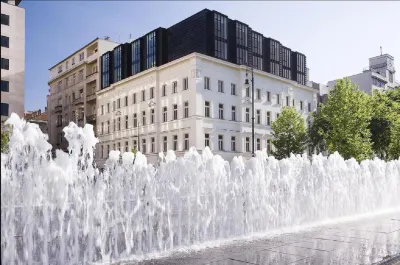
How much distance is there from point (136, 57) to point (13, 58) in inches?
521

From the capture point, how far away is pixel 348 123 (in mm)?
30109

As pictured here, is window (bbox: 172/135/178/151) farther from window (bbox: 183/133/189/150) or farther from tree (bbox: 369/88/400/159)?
tree (bbox: 369/88/400/159)

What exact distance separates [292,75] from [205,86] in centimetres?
1672

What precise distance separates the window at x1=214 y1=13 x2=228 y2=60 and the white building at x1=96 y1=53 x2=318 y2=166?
48.6 inches

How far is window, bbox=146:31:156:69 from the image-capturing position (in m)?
41.2

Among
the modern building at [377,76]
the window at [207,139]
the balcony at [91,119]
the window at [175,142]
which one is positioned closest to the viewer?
the window at [207,139]

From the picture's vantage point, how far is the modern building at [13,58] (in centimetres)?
4094

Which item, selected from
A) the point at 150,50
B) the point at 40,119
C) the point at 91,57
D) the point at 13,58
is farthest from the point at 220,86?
the point at 40,119

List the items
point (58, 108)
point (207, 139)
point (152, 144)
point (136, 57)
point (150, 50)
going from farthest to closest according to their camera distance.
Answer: point (58, 108)
point (136, 57)
point (150, 50)
point (152, 144)
point (207, 139)

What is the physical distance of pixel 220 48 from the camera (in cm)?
3841

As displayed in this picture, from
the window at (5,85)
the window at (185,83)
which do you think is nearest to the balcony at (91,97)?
the window at (5,85)

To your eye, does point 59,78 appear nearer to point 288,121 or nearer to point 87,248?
point 288,121

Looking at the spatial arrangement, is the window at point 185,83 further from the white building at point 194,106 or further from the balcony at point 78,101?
the balcony at point 78,101

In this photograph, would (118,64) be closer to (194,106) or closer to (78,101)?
(78,101)
